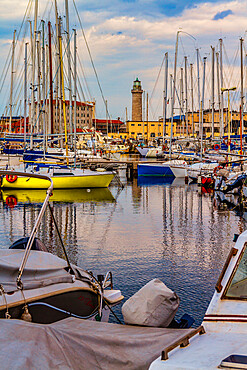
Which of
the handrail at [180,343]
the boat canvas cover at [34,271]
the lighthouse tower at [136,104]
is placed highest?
the lighthouse tower at [136,104]

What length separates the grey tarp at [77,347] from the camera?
541cm

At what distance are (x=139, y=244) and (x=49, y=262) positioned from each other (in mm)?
8118

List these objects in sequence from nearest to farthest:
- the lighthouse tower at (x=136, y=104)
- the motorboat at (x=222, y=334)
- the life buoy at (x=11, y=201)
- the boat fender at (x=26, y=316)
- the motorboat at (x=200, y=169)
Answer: the motorboat at (x=222, y=334) < the boat fender at (x=26, y=316) < the life buoy at (x=11, y=201) < the motorboat at (x=200, y=169) < the lighthouse tower at (x=136, y=104)

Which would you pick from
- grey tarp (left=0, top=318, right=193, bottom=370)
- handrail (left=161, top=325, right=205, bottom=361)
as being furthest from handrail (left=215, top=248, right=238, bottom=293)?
handrail (left=161, top=325, right=205, bottom=361)

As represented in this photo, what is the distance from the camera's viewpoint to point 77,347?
5.74 meters

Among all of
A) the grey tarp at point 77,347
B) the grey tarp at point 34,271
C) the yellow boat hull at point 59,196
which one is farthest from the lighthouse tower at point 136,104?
the grey tarp at point 77,347

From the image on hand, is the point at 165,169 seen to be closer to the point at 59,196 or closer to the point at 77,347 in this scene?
the point at 59,196

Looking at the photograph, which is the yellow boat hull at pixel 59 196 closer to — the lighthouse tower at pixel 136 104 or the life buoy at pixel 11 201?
the life buoy at pixel 11 201

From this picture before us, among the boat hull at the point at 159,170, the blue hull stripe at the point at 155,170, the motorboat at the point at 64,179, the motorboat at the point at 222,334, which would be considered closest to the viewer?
the motorboat at the point at 222,334

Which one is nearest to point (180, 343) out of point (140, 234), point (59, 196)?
point (140, 234)

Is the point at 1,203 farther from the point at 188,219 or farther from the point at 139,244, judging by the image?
the point at 139,244

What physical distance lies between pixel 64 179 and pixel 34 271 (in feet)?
80.6

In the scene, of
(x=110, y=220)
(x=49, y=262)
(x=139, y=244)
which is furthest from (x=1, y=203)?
(x=49, y=262)

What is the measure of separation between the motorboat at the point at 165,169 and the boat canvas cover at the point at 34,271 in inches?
1504
